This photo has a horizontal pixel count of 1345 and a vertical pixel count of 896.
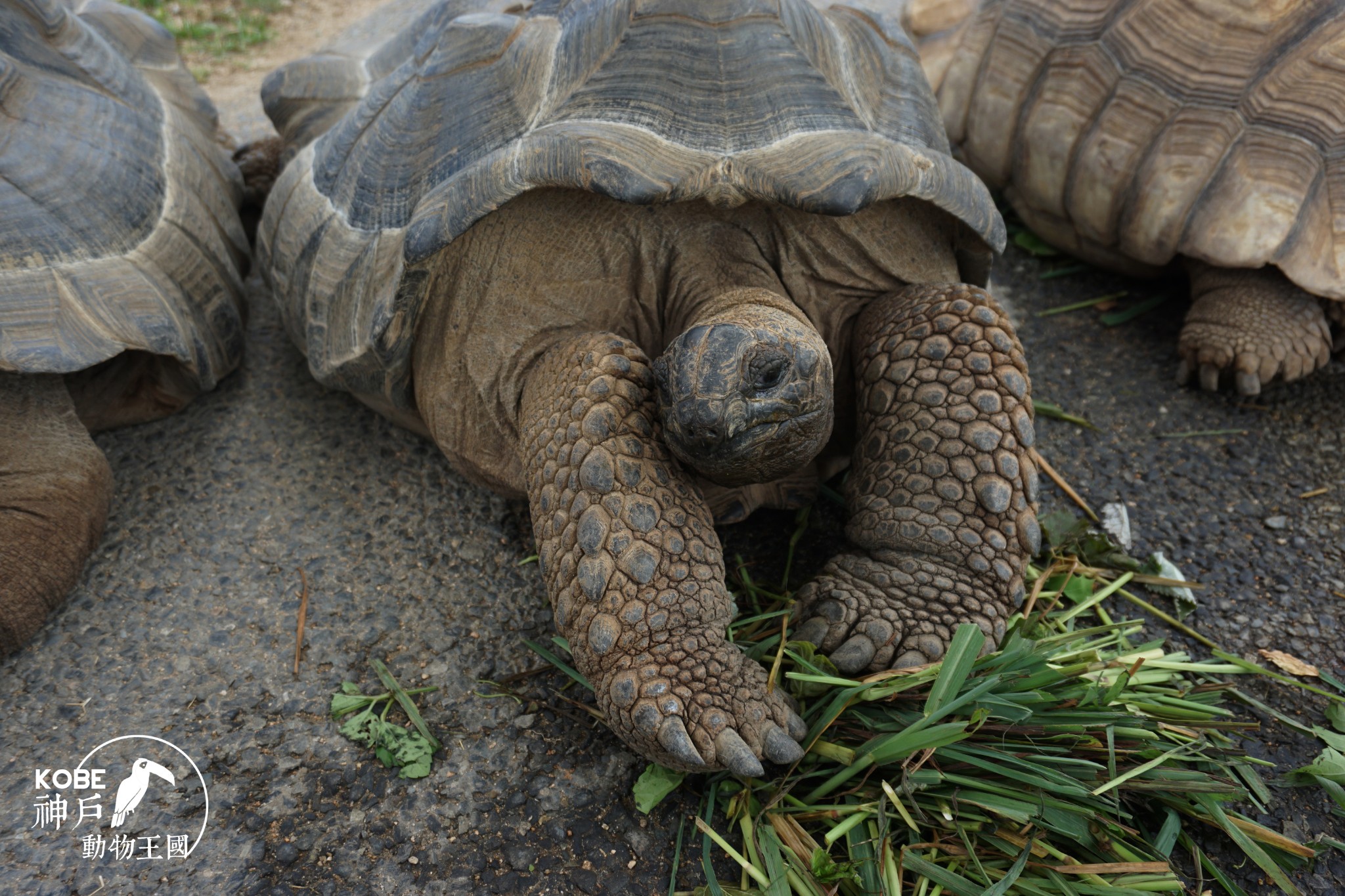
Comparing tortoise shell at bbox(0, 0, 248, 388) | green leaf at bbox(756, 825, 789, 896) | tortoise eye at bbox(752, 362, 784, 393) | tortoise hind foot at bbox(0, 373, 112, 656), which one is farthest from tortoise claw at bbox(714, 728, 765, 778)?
tortoise shell at bbox(0, 0, 248, 388)

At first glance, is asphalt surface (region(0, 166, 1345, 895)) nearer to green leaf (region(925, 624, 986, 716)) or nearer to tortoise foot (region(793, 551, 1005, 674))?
tortoise foot (region(793, 551, 1005, 674))

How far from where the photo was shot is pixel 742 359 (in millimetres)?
1575

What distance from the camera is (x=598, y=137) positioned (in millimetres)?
1826

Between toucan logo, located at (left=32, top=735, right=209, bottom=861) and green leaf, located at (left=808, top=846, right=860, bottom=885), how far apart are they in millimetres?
1135

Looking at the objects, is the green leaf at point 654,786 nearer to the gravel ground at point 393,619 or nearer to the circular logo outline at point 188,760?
the gravel ground at point 393,619

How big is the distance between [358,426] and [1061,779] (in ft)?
6.64

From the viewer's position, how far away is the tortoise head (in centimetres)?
158

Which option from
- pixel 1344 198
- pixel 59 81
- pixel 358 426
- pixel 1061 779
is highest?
pixel 59 81

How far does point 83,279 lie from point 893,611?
82.9 inches

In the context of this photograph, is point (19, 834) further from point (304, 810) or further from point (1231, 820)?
point (1231, 820)

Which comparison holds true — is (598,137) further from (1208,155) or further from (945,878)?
(1208,155)

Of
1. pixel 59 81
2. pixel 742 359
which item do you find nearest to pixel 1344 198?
pixel 742 359

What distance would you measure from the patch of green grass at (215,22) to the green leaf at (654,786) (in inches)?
207

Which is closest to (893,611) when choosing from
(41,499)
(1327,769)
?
(1327,769)
